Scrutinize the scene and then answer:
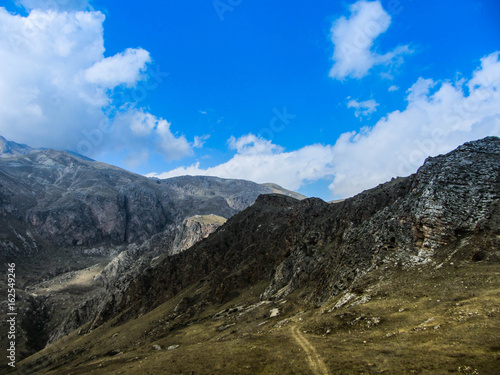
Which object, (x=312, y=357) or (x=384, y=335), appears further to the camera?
(x=384, y=335)

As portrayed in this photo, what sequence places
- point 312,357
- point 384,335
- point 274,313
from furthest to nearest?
1. point 274,313
2. point 384,335
3. point 312,357

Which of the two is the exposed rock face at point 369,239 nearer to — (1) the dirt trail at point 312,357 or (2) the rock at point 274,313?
(2) the rock at point 274,313

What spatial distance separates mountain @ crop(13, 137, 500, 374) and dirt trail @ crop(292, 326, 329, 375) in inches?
6.4

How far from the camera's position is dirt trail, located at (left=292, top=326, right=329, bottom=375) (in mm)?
32750

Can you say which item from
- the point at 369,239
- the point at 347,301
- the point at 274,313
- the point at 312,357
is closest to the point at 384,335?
the point at 312,357

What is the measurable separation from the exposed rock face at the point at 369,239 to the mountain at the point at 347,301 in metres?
0.33

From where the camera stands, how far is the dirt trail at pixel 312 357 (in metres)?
32.8

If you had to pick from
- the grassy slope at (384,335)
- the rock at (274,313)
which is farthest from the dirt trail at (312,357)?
the rock at (274,313)

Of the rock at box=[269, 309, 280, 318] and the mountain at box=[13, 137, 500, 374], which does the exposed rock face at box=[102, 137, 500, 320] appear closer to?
the mountain at box=[13, 137, 500, 374]

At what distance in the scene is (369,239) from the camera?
6962 cm

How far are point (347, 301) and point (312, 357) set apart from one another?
19.2 m

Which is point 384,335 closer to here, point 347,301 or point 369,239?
point 347,301

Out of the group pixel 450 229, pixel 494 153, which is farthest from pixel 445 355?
pixel 494 153

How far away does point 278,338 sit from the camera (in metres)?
48.1
